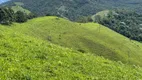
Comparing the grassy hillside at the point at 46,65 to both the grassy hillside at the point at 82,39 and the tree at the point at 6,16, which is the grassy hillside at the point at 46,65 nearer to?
the tree at the point at 6,16

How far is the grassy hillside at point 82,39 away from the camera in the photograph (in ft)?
348

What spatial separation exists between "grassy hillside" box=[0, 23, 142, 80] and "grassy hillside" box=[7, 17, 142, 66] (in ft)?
212

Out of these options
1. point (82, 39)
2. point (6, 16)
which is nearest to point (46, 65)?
point (6, 16)

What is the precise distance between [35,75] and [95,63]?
1000cm

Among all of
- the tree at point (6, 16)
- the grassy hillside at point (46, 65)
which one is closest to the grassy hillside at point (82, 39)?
the tree at point (6, 16)

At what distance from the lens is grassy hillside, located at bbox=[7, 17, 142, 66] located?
106 meters

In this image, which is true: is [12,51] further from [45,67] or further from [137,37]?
[137,37]

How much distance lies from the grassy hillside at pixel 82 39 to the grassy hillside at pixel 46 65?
64.7 meters

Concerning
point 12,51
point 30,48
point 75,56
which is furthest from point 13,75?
point 75,56

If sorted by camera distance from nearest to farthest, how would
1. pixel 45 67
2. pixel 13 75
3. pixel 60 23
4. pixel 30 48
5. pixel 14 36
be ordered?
1. pixel 13 75
2. pixel 45 67
3. pixel 30 48
4. pixel 14 36
5. pixel 60 23

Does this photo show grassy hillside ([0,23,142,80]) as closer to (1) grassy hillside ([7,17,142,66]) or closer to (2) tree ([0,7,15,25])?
(2) tree ([0,7,15,25])

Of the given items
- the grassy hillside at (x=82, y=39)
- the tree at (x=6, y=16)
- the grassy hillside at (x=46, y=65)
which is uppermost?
the grassy hillside at (x=46, y=65)

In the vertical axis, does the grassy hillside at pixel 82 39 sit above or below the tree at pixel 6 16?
below

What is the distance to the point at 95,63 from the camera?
33.4 m
